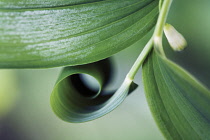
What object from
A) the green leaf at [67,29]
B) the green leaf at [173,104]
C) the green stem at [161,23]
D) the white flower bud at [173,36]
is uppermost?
the green leaf at [67,29]

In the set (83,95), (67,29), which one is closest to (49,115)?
(83,95)

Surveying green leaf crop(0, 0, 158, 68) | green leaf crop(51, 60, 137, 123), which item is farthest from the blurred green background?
green leaf crop(0, 0, 158, 68)

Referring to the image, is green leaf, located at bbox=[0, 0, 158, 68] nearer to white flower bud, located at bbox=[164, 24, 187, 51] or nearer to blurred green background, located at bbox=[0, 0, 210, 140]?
white flower bud, located at bbox=[164, 24, 187, 51]

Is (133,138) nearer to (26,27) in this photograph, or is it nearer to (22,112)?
(22,112)

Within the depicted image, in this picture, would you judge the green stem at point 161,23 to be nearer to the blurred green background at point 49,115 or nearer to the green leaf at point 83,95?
→ the green leaf at point 83,95

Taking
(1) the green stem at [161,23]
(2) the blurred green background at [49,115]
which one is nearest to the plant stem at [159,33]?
(1) the green stem at [161,23]

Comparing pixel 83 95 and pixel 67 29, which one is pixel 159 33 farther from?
pixel 83 95
